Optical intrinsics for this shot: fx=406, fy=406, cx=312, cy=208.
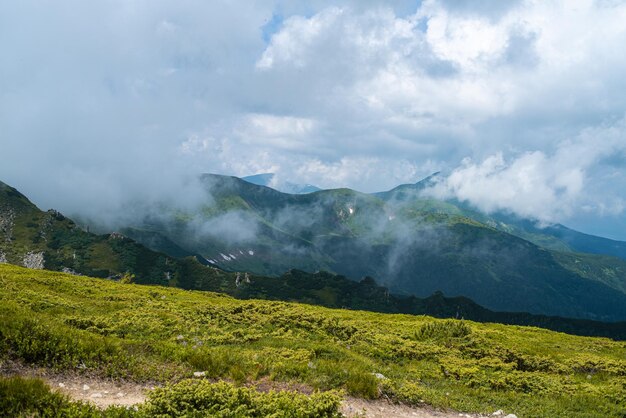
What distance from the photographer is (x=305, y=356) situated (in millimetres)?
19172

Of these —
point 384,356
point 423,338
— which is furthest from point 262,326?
point 423,338

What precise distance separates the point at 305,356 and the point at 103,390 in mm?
9167

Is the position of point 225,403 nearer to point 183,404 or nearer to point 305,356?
point 183,404

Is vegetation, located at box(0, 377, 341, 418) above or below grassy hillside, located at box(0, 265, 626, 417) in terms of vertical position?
above

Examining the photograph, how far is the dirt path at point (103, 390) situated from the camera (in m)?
11.8

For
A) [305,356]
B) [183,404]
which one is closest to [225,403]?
[183,404]

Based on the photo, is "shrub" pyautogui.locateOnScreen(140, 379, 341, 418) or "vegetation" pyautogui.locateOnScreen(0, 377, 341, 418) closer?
"vegetation" pyautogui.locateOnScreen(0, 377, 341, 418)

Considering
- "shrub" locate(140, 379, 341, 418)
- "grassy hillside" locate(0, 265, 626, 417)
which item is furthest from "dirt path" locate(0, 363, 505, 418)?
"shrub" locate(140, 379, 341, 418)

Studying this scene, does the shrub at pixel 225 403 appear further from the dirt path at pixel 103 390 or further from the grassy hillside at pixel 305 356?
the dirt path at pixel 103 390

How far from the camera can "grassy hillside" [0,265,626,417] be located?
45.2 feet

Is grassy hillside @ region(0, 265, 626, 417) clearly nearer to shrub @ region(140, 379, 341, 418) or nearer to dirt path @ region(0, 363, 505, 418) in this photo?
shrub @ region(140, 379, 341, 418)

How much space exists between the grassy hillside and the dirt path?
0.42 metres

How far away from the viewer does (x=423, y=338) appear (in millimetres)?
30594

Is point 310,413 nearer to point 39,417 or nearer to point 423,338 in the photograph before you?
point 39,417
